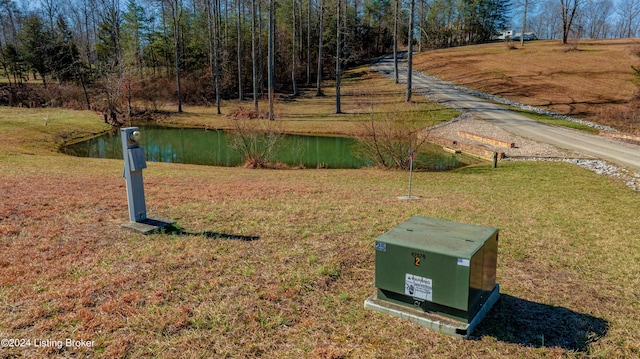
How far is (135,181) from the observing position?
6.70 metres

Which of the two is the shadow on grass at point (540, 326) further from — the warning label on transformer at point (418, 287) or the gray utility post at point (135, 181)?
the gray utility post at point (135, 181)

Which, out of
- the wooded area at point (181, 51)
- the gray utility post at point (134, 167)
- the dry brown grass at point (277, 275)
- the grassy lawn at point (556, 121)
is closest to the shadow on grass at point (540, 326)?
the dry brown grass at point (277, 275)

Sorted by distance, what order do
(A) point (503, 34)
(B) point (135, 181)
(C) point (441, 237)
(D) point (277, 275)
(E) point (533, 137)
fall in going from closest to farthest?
(C) point (441, 237) < (D) point (277, 275) < (B) point (135, 181) < (E) point (533, 137) < (A) point (503, 34)

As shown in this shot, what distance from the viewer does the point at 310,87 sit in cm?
4744

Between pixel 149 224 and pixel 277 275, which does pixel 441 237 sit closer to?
pixel 277 275

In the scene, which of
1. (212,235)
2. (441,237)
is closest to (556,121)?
(212,235)

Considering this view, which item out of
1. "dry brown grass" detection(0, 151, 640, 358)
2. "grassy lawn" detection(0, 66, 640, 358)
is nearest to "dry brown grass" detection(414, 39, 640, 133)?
"grassy lawn" detection(0, 66, 640, 358)

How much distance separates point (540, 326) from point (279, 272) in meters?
2.88

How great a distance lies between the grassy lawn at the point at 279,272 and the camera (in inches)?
150

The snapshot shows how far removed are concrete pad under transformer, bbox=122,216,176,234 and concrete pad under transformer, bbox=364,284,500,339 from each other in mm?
3783

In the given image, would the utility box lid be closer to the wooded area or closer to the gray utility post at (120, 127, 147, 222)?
the gray utility post at (120, 127, 147, 222)

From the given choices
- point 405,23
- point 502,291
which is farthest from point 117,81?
point 405,23

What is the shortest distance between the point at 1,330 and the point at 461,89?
39.1 metres

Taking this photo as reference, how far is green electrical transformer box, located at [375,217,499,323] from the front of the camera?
374 cm
